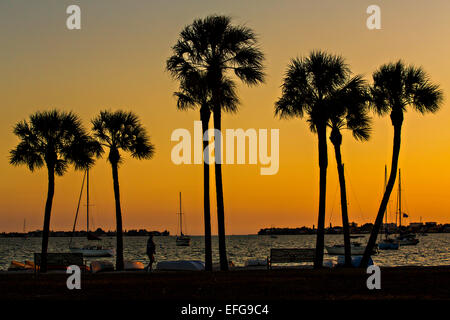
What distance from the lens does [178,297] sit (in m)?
19.7

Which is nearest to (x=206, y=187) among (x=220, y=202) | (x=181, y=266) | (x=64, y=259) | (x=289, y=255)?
(x=220, y=202)

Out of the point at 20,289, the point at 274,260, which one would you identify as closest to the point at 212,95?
the point at 274,260

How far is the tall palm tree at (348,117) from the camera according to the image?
1496 inches

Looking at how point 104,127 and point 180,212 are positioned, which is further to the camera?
point 180,212

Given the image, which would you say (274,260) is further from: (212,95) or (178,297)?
(178,297)

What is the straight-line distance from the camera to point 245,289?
73.6 ft

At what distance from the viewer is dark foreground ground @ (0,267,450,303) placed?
19531 mm

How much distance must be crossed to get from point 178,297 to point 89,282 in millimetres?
7624

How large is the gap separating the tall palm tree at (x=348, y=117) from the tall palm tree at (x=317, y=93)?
1.58ft

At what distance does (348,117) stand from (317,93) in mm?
2643

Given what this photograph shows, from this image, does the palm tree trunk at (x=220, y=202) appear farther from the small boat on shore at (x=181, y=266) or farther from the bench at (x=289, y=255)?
the bench at (x=289, y=255)

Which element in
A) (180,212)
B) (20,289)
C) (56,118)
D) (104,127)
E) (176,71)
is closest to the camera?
(20,289)

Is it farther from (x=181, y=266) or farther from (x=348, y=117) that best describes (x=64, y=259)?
(x=348, y=117)

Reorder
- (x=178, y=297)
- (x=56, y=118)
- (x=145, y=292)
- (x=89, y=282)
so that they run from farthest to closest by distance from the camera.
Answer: (x=56, y=118)
(x=89, y=282)
(x=145, y=292)
(x=178, y=297)
